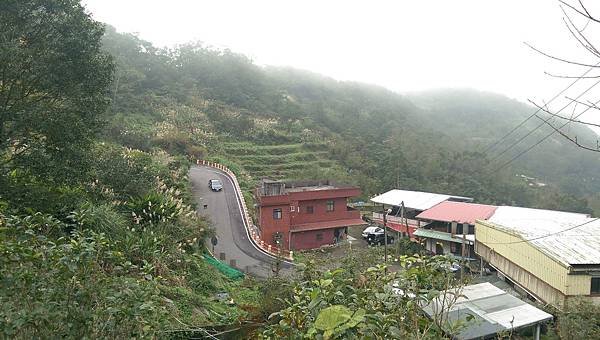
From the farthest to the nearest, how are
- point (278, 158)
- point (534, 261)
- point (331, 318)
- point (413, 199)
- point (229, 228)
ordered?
point (278, 158) → point (413, 199) → point (229, 228) → point (534, 261) → point (331, 318)

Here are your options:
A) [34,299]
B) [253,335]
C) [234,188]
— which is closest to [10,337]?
[34,299]

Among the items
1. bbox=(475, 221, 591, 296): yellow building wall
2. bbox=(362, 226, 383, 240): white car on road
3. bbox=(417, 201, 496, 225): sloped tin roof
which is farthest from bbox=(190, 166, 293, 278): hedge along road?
bbox=(417, 201, 496, 225): sloped tin roof

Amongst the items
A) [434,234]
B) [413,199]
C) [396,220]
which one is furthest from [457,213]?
[413,199]

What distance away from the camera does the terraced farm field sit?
31.3 m

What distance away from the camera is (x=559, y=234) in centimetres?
1437

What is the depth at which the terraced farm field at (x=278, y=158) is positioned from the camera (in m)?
31.3

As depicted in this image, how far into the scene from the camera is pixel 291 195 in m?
20.8

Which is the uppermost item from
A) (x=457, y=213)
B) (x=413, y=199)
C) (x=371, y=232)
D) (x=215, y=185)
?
(x=215, y=185)

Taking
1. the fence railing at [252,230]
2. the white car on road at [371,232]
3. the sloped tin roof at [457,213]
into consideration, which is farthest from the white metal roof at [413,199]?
the fence railing at [252,230]

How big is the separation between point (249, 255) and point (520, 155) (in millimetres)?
48546

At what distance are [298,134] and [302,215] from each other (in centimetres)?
2080

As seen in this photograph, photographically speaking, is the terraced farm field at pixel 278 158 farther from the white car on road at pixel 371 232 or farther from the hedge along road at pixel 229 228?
the white car on road at pixel 371 232

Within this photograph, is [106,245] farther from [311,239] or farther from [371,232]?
[371,232]

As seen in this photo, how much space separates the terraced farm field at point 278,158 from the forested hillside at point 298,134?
86mm
